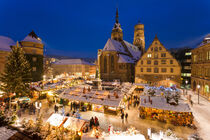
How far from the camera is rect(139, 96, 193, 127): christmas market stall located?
1307 cm

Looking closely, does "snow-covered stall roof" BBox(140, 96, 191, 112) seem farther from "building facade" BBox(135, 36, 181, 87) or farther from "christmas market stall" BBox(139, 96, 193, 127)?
"building facade" BBox(135, 36, 181, 87)

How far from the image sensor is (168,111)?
14.3 m

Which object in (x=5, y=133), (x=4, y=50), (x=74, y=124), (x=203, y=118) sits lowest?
(x=203, y=118)

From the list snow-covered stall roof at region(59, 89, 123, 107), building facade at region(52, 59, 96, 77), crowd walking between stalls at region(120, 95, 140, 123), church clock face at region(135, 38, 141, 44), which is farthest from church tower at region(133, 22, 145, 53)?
snow-covered stall roof at region(59, 89, 123, 107)

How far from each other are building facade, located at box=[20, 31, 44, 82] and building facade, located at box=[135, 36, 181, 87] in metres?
34.5

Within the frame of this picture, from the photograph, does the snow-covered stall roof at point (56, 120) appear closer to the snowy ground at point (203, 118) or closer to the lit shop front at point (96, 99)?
the lit shop front at point (96, 99)

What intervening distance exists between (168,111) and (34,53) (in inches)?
1555

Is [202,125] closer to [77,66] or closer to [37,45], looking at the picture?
[37,45]

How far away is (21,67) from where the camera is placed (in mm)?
21297

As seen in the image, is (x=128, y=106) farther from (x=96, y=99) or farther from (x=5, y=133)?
(x=5, y=133)

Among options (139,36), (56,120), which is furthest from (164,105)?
(139,36)

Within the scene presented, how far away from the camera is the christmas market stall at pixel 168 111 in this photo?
13.1m

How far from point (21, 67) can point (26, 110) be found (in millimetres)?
8603

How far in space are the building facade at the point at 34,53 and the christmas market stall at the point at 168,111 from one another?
34776mm
